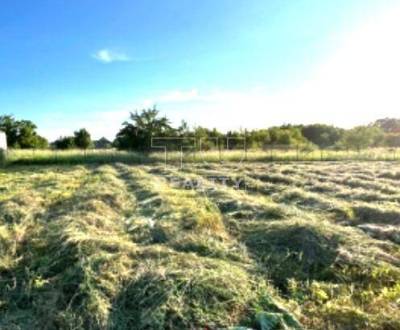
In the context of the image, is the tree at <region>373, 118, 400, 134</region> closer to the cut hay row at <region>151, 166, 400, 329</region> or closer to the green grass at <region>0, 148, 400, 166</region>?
the green grass at <region>0, 148, 400, 166</region>

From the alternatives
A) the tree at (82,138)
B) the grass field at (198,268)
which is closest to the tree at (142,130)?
the tree at (82,138)

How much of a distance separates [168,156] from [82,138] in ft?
65.7

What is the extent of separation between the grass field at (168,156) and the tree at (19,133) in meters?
19.1

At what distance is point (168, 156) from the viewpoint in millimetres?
24531

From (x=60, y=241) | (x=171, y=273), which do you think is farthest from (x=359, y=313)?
(x=60, y=241)

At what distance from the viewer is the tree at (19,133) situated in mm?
42531

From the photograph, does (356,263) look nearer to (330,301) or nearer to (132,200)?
(330,301)

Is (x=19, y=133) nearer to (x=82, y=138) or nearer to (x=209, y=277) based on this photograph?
(x=82, y=138)

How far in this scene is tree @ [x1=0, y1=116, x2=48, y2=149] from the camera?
42531 mm

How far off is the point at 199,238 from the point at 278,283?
121 cm

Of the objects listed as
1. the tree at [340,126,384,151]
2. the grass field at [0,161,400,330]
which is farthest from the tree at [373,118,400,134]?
the grass field at [0,161,400,330]

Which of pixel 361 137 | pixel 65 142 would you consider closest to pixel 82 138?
pixel 65 142

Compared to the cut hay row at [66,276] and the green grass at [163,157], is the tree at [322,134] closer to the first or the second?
the green grass at [163,157]

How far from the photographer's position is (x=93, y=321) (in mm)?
2967
